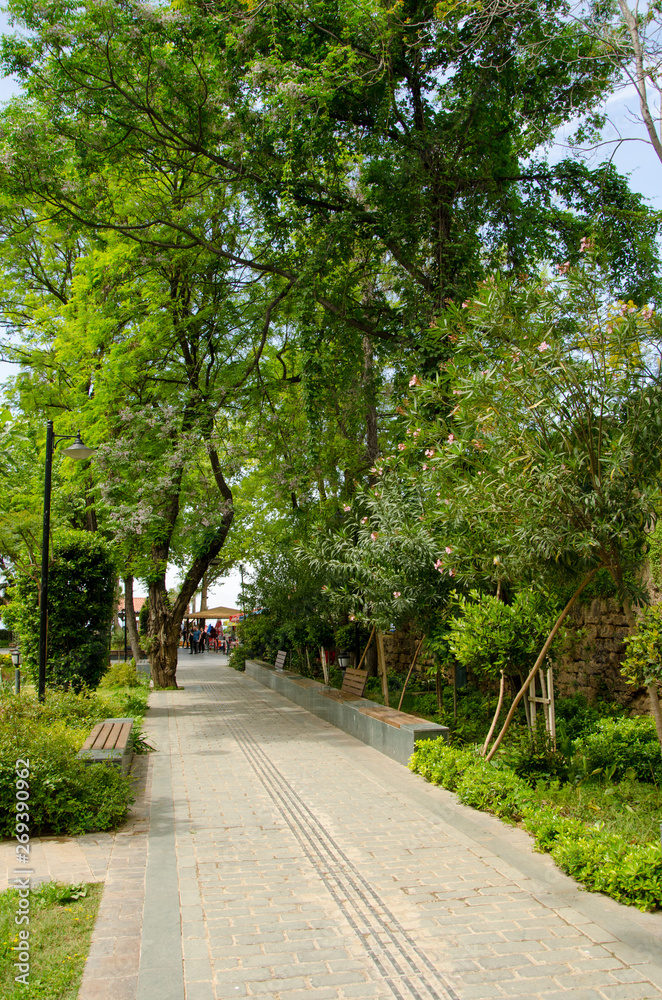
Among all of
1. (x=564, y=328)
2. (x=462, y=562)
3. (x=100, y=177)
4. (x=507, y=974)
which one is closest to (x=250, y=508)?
(x=100, y=177)

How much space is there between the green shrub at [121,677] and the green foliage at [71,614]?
5.73 metres

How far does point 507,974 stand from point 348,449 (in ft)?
45.3

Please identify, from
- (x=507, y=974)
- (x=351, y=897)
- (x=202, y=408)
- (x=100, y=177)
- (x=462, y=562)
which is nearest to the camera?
(x=507, y=974)

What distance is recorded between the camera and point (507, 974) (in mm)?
3928

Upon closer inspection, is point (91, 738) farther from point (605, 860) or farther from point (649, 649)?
point (649, 649)

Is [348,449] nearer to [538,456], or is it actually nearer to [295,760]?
[295,760]

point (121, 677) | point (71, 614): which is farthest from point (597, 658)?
point (121, 677)

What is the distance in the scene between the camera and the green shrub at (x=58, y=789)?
6348 millimetres

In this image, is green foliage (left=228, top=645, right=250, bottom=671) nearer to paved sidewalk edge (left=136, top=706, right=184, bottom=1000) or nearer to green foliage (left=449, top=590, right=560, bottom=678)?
paved sidewalk edge (left=136, top=706, right=184, bottom=1000)

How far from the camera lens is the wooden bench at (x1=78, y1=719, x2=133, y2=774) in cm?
712

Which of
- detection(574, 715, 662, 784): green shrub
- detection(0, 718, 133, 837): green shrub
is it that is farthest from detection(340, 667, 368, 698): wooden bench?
detection(0, 718, 133, 837): green shrub

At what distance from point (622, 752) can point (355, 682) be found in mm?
6500

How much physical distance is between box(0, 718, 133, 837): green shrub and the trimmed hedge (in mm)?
3243

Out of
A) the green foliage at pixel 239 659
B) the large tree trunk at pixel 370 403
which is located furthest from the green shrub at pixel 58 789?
the green foliage at pixel 239 659
